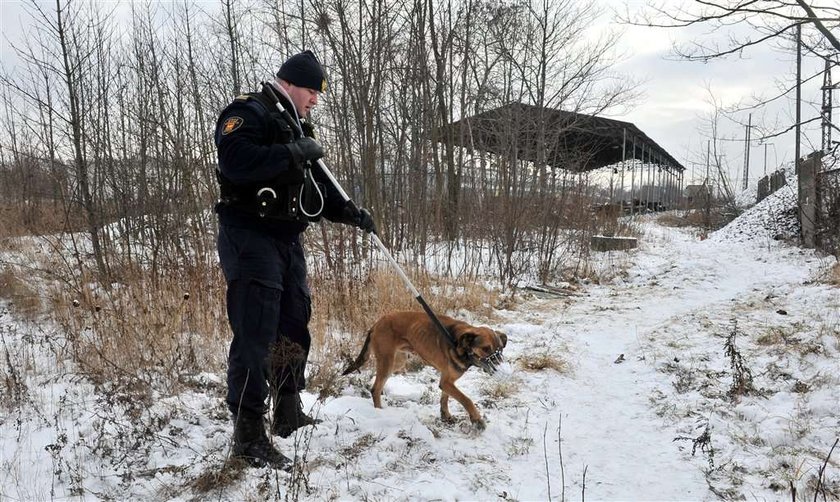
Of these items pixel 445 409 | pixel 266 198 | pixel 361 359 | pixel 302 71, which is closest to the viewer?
pixel 266 198

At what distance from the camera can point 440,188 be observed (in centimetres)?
1117

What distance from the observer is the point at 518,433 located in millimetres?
3660

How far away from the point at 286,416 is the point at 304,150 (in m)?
1.74

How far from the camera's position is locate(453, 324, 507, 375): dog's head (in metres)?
3.53

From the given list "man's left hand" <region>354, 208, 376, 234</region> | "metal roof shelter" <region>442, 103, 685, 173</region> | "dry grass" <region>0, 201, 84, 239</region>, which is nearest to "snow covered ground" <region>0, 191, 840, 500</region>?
"man's left hand" <region>354, 208, 376, 234</region>

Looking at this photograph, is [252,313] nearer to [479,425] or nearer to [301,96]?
[301,96]

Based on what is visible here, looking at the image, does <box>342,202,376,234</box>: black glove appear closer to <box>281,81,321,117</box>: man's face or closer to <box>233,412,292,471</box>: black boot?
<box>281,81,321,117</box>: man's face

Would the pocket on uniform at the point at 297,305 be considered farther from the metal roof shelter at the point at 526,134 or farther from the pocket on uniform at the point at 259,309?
the metal roof shelter at the point at 526,134

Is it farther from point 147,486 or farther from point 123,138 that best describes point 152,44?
point 147,486

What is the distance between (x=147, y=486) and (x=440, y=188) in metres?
9.10

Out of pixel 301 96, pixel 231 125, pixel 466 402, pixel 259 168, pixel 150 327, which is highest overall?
pixel 301 96

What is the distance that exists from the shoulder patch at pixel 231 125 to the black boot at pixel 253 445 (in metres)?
1.60

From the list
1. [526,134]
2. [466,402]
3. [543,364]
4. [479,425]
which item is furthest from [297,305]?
[526,134]

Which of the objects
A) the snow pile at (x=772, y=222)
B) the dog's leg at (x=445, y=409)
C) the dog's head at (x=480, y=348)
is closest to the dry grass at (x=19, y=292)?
the dog's leg at (x=445, y=409)
